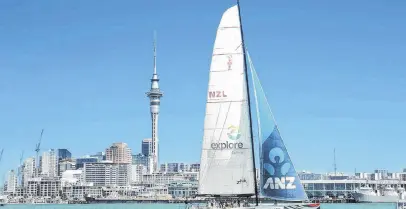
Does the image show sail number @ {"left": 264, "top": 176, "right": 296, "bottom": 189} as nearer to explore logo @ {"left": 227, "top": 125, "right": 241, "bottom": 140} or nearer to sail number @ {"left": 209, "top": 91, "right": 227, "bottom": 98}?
explore logo @ {"left": 227, "top": 125, "right": 241, "bottom": 140}

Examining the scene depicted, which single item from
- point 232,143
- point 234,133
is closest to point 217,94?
point 234,133

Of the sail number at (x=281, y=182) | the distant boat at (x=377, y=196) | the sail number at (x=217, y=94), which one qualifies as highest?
the sail number at (x=217, y=94)

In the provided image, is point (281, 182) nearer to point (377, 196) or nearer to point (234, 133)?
point (234, 133)

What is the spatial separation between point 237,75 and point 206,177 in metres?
6.80

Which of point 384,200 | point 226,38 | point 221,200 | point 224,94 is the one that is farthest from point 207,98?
point 384,200

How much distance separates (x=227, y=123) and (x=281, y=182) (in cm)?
503

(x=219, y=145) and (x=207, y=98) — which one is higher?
(x=207, y=98)

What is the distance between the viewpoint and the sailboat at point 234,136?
40625mm

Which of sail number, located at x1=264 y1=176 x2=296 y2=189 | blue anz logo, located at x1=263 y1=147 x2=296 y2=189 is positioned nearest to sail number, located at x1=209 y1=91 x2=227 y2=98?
blue anz logo, located at x1=263 y1=147 x2=296 y2=189

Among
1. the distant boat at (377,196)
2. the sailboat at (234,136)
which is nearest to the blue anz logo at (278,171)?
the sailboat at (234,136)

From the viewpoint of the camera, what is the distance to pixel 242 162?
40812 millimetres

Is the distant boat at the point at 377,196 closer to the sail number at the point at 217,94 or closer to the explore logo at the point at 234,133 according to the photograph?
the explore logo at the point at 234,133

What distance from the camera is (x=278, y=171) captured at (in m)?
40.4

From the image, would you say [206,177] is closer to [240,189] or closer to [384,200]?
[240,189]
